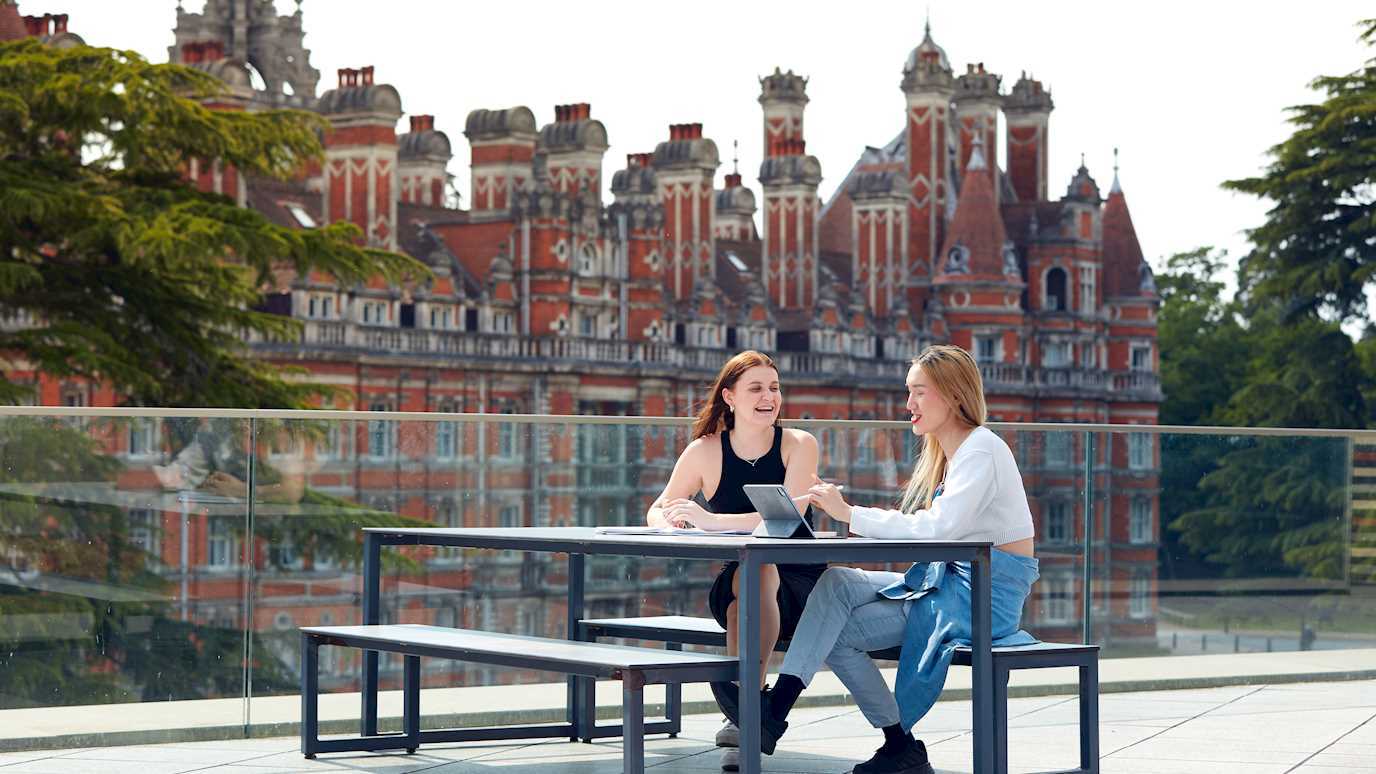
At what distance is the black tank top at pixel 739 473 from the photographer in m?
5.34

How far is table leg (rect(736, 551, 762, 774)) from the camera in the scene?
4418mm

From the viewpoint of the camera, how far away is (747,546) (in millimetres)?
4391

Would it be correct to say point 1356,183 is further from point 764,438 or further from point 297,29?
point 764,438

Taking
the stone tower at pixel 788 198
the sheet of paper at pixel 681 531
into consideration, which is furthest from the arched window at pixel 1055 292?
the sheet of paper at pixel 681 531

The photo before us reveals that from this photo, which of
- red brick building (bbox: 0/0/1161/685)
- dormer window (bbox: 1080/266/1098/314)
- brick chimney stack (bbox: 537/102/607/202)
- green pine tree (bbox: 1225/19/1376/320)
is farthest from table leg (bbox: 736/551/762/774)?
dormer window (bbox: 1080/266/1098/314)

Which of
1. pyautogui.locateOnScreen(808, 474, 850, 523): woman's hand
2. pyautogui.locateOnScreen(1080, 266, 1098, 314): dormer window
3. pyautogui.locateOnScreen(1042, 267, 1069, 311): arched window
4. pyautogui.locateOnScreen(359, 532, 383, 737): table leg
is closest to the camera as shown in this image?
pyautogui.locateOnScreen(808, 474, 850, 523): woman's hand

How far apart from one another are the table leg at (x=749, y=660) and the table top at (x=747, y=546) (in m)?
0.04

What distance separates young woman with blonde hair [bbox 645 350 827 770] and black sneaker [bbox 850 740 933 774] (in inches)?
15.7

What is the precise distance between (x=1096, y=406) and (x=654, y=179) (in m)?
15.9

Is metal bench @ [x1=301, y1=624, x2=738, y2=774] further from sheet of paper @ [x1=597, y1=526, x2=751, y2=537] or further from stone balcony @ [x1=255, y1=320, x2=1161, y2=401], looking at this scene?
stone balcony @ [x1=255, y1=320, x2=1161, y2=401]

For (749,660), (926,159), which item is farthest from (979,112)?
(749,660)

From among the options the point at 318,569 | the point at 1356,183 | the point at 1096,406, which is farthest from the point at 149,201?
the point at 1096,406

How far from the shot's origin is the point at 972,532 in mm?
4793

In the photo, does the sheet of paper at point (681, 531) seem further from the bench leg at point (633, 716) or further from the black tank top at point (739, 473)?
the bench leg at point (633, 716)
